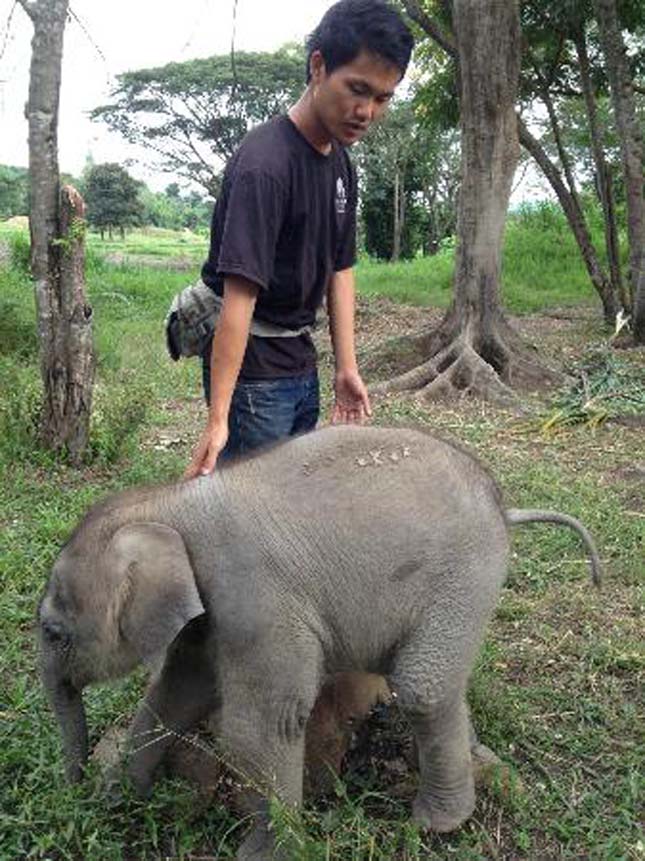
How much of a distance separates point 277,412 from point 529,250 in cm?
1823

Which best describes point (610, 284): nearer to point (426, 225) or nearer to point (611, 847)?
point (611, 847)

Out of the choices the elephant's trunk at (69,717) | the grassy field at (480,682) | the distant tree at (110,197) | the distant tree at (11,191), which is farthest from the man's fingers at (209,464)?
the distant tree at (110,197)

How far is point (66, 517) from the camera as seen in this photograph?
5.43m

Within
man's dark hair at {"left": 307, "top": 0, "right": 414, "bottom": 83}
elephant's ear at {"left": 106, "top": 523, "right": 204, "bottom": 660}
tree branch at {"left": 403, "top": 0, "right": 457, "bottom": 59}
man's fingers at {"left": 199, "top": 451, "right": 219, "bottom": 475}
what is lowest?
elephant's ear at {"left": 106, "top": 523, "right": 204, "bottom": 660}

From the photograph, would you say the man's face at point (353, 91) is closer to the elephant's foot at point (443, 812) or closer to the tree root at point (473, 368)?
the elephant's foot at point (443, 812)

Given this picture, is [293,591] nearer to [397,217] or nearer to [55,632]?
[55,632]

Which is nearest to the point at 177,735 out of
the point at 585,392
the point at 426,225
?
the point at 585,392

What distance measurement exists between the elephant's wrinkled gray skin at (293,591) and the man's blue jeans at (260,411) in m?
0.48

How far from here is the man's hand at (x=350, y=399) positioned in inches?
148

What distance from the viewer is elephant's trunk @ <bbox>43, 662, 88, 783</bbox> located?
9.81 feet

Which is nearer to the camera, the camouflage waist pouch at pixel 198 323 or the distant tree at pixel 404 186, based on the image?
the camouflage waist pouch at pixel 198 323

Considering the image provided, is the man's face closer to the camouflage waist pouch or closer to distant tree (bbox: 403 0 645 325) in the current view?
the camouflage waist pouch

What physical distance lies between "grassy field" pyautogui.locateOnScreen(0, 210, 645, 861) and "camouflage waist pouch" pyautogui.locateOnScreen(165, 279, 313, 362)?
4.27 ft

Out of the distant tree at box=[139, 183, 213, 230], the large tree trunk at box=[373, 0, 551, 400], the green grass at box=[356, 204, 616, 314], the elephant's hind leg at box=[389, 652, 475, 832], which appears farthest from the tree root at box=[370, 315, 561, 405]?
the distant tree at box=[139, 183, 213, 230]
